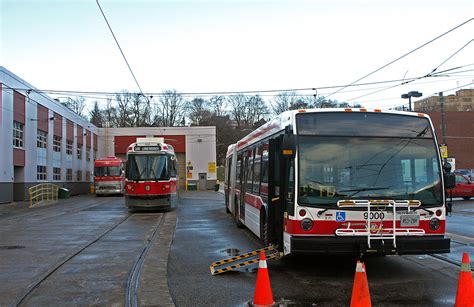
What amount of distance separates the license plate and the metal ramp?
2234mm

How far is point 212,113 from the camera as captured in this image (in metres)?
82.6

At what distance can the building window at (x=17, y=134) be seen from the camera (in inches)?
1276

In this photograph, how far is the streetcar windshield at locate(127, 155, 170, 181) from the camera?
21.0m

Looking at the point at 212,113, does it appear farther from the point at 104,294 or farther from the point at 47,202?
the point at 104,294

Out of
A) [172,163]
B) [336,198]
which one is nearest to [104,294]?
[336,198]

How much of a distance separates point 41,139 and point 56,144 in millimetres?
4573

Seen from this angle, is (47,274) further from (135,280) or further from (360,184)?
(360,184)

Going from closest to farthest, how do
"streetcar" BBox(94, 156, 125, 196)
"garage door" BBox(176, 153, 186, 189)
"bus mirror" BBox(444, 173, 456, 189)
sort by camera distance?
"bus mirror" BBox(444, 173, 456, 189) < "streetcar" BBox(94, 156, 125, 196) < "garage door" BBox(176, 153, 186, 189)

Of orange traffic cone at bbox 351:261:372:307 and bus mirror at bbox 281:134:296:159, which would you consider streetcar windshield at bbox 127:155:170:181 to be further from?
orange traffic cone at bbox 351:261:372:307

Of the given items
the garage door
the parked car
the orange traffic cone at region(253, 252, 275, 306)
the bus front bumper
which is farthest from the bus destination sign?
the garage door

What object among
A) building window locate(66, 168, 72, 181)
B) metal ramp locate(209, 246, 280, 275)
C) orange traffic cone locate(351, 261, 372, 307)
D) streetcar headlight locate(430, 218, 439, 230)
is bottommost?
metal ramp locate(209, 246, 280, 275)

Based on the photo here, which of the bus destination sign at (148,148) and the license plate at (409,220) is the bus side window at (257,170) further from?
the bus destination sign at (148,148)

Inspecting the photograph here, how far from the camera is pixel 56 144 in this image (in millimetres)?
Result: 42875

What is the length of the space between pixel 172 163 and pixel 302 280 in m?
15.3
